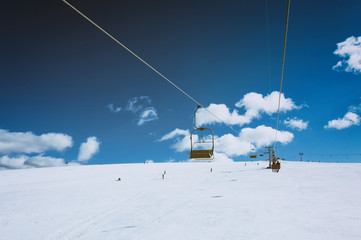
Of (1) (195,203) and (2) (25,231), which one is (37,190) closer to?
(2) (25,231)

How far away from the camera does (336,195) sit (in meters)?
17.4

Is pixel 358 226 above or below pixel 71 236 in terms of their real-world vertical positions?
above

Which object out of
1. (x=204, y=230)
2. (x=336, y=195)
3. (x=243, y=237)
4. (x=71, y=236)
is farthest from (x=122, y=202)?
(x=336, y=195)

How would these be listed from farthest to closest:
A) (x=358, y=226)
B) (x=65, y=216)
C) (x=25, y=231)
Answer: (x=65, y=216)
(x=25, y=231)
(x=358, y=226)

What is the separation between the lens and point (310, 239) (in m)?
9.52

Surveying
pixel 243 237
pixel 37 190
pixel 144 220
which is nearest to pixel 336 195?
pixel 243 237

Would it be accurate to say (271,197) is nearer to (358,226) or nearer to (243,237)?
(358,226)

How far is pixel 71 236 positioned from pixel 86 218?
2.59 meters

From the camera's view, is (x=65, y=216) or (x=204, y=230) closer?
(x=204, y=230)

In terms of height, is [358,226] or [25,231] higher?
[358,226]

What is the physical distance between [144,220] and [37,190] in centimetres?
1561

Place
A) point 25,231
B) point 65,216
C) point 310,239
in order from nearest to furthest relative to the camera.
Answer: point 310,239 < point 25,231 < point 65,216

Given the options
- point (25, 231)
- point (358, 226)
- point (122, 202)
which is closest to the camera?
point (358, 226)

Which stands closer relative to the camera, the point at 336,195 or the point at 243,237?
the point at 243,237
